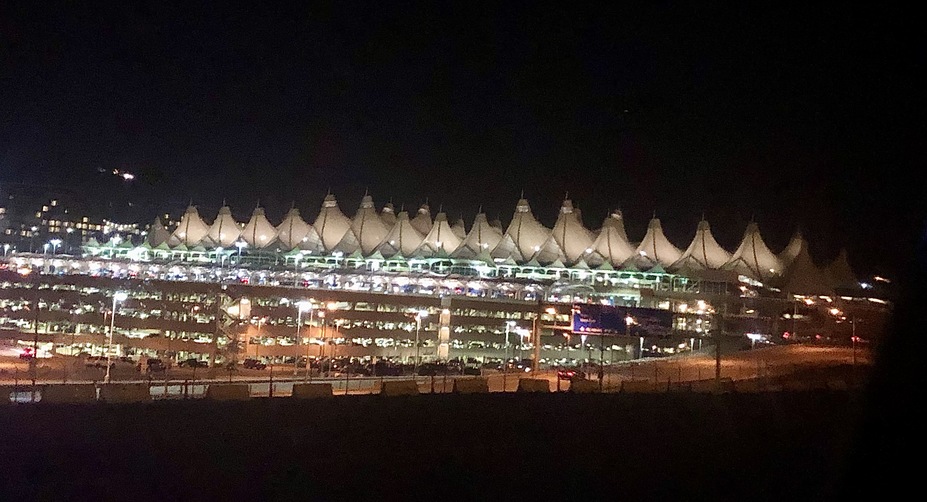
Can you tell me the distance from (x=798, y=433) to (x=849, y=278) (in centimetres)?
2536

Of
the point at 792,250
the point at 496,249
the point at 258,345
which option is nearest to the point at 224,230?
the point at 496,249

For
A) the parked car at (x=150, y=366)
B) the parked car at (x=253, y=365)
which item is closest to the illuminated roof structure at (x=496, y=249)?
the parked car at (x=253, y=365)

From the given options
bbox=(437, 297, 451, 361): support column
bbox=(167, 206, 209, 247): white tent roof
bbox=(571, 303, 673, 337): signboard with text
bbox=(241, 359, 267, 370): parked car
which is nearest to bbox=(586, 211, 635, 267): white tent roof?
bbox=(437, 297, 451, 361): support column

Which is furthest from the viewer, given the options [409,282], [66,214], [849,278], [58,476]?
[66,214]

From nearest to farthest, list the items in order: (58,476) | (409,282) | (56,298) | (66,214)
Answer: (58,476), (56,298), (409,282), (66,214)

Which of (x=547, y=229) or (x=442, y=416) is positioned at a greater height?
(x=547, y=229)

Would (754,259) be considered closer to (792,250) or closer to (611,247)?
(792,250)

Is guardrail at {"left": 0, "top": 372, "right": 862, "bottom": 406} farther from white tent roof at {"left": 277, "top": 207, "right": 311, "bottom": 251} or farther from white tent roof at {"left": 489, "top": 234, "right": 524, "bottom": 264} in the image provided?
white tent roof at {"left": 277, "top": 207, "right": 311, "bottom": 251}

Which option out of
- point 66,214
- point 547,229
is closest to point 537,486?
point 547,229

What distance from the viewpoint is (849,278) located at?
30.3 meters

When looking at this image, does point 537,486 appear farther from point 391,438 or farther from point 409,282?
point 409,282

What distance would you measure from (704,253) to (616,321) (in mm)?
15524

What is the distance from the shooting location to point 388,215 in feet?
142

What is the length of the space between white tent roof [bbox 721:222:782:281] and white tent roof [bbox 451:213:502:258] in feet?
34.4
